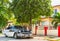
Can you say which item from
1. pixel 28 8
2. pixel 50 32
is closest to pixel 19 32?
pixel 28 8

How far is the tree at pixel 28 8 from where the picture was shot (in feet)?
100

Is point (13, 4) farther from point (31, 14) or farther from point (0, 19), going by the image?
point (0, 19)

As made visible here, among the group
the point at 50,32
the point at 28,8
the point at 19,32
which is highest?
the point at 28,8

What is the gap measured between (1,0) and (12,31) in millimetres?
16150

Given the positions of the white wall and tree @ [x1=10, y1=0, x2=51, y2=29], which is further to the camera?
the white wall

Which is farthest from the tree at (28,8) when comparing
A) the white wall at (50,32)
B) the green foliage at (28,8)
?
the white wall at (50,32)

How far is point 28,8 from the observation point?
30.4m

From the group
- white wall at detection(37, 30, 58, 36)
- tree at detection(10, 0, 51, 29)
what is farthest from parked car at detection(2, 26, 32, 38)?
white wall at detection(37, 30, 58, 36)

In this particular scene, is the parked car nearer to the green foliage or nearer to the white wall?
the green foliage

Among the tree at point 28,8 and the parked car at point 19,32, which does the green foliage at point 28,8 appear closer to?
the tree at point 28,8

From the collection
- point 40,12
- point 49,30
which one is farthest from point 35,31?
point 40,12

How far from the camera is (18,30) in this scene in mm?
28234

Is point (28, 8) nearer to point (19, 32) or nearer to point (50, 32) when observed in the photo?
point (19, 32)

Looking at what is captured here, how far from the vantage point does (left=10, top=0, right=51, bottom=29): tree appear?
30516 mm
